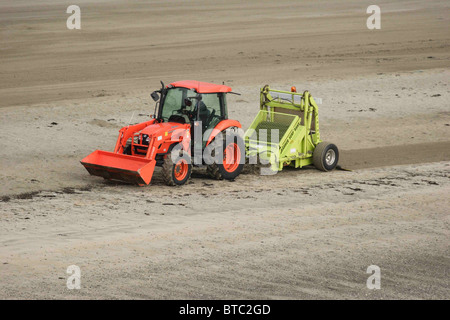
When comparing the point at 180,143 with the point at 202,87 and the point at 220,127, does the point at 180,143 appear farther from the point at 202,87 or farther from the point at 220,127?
the point at 202,87

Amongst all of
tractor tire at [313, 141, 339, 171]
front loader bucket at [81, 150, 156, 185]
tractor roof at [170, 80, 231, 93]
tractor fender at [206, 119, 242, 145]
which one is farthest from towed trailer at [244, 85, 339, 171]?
front loader bucket at [81, 150, 156, 185]

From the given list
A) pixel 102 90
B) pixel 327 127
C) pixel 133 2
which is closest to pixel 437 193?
pixel 327 127

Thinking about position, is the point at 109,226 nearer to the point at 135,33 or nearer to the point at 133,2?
the point at 135,33

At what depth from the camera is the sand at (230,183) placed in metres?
10.3

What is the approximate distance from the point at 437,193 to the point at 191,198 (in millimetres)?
4575

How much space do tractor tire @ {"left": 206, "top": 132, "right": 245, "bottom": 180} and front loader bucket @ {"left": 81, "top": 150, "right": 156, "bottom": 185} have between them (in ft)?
4.76

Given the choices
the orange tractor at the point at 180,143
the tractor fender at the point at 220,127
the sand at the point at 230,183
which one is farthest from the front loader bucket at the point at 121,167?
the tractor fender at the point at 220,127

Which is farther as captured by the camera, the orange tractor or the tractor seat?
the tractor seat

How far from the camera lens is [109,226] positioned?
469 inches

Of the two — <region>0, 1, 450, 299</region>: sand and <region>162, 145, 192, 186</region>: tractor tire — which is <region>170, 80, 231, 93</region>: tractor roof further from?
<region>0, 1, 450, 299</region>: sand

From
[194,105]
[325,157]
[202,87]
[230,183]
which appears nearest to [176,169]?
[230,183]

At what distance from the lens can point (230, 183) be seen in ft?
48.3

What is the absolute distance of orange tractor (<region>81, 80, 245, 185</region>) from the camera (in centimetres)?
1383
